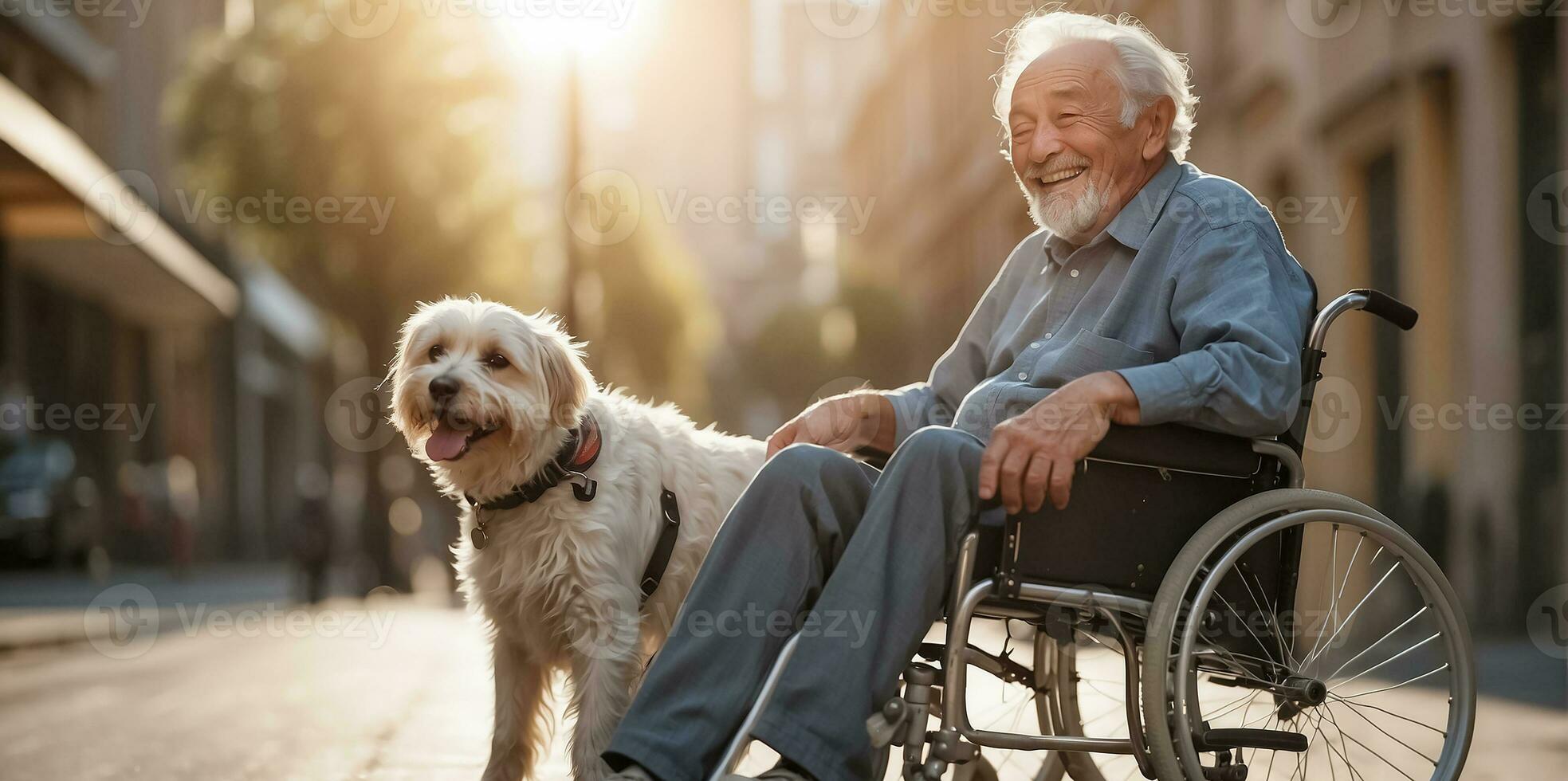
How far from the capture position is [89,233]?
19.0m

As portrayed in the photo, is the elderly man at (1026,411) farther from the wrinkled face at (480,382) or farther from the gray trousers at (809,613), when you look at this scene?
the wrinkled face at (480,382)

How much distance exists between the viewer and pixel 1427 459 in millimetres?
12453

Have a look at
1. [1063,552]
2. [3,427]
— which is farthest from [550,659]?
[3,427]

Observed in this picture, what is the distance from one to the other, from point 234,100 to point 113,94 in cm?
504

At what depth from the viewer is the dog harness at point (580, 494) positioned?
370 centimetres

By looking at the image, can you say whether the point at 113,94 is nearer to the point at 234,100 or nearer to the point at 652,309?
the point at 234,100

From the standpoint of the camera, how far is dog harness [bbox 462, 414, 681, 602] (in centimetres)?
370
